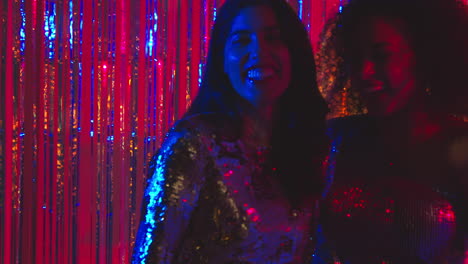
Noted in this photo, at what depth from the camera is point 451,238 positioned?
101cm

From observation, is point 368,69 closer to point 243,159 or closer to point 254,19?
point 254,19

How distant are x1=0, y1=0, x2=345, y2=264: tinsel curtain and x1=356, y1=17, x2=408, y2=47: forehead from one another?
76 cm

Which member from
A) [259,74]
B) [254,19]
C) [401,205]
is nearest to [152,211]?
[259,74]

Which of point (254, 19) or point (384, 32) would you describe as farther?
point (384, 32)

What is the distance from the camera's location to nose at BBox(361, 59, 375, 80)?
1.07m

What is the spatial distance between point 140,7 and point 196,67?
1.15 feet

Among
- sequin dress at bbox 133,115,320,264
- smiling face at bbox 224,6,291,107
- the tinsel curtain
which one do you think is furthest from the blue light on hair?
the tinsel curtain

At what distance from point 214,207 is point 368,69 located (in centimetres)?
60

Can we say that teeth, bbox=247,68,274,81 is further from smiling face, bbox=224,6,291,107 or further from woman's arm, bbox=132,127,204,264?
woman's arm, bbox=132,127,204,264

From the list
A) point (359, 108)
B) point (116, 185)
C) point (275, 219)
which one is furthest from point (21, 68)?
point (359, 108)

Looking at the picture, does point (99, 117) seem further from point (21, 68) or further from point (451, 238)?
point (451, 238)

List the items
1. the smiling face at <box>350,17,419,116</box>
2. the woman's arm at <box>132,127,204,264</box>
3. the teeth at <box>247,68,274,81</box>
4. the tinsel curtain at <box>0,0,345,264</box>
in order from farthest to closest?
the tinsel curtain at <box>0,0,345,264</box>
the smiling face at <box>350,17,419,116</box>
the teeth at <box>247,68,274,81</box>
the woman's arm at <box>132,127,204,264</box>

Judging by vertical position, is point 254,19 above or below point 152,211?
above

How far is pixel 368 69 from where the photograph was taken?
42.6 inches
